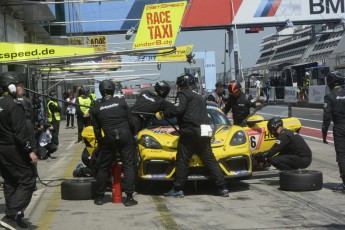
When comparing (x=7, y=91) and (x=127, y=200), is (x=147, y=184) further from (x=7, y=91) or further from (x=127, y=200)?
(x=7, y=91)

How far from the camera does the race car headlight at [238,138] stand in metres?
8.69

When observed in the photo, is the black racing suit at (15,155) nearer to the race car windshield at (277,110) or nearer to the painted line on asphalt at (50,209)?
the painted line on asphalt at (50,209)

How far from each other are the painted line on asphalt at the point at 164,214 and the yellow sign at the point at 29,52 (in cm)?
353

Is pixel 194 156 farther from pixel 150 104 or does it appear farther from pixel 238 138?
pixel 150 104

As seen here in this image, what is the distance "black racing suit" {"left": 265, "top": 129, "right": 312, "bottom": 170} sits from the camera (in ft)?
30.0

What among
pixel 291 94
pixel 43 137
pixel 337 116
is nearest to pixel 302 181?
pixel 337 116

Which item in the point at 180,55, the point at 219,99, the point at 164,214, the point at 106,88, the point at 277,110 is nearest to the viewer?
the point at 164,214

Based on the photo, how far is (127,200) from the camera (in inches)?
311

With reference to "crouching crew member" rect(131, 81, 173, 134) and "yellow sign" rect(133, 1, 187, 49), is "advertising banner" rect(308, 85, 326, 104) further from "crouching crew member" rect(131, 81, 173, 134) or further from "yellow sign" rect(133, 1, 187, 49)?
"crouching crew member" rect(131, 81, 173, 134)

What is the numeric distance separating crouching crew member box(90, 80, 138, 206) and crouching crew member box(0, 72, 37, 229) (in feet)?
4.88

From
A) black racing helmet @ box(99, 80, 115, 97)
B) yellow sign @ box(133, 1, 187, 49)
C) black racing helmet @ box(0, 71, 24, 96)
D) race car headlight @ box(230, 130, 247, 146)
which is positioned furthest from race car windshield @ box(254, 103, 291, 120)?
black racing helmet @ box(0, 71, 24, 96)

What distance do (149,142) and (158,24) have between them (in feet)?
22.0

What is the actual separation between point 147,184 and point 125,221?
2.39 m

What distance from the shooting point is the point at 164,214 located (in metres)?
7.28
